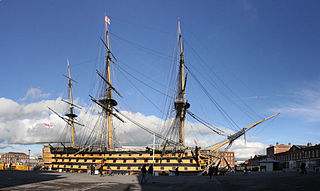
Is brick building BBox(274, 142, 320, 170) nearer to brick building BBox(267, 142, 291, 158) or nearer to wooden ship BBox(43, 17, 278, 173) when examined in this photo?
brick building BBox(267, 142, 291, 158)

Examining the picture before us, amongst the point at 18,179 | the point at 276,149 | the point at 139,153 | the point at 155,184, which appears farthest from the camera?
the point at 276,149

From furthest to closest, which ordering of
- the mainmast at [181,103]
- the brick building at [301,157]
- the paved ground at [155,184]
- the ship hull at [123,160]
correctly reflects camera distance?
the brick building at [301,157] → the mainmast at [181,103] → the ship hull at [123,160] → the paved ground at [155,184]

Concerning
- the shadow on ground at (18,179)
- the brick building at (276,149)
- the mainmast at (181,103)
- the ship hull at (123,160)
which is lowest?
the brick building at (276,149)

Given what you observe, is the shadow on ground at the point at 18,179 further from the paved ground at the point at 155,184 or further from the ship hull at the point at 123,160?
the ship hull at the point at 123,160

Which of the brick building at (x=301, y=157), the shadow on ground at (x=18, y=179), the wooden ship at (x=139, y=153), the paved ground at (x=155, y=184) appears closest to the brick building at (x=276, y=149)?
the brick building at (x=301, y=157)

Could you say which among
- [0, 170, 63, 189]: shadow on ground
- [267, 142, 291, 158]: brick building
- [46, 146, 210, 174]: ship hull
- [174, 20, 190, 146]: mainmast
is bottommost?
[267, 142, 291, 158]: brick building

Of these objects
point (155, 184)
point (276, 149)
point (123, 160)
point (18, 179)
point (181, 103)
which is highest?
point (181, 103)

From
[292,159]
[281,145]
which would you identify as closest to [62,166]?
[292,159]

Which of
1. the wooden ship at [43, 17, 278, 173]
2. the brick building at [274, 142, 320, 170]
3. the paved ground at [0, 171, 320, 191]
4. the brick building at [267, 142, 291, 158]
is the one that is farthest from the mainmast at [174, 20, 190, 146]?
the brick building at [267, 142, 291, 158]

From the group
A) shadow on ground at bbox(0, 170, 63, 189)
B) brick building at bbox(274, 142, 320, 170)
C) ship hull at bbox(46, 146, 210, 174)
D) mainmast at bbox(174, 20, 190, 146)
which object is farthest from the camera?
brick building at bbox(274, 142, 320, 170)

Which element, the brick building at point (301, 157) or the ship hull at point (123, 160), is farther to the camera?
the brick building at point (301, 157)

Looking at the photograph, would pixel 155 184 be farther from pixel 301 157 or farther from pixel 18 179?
pixel 301 157

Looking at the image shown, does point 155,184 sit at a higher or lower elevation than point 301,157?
higher

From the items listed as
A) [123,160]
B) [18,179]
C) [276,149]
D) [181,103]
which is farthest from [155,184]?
[276,149]
